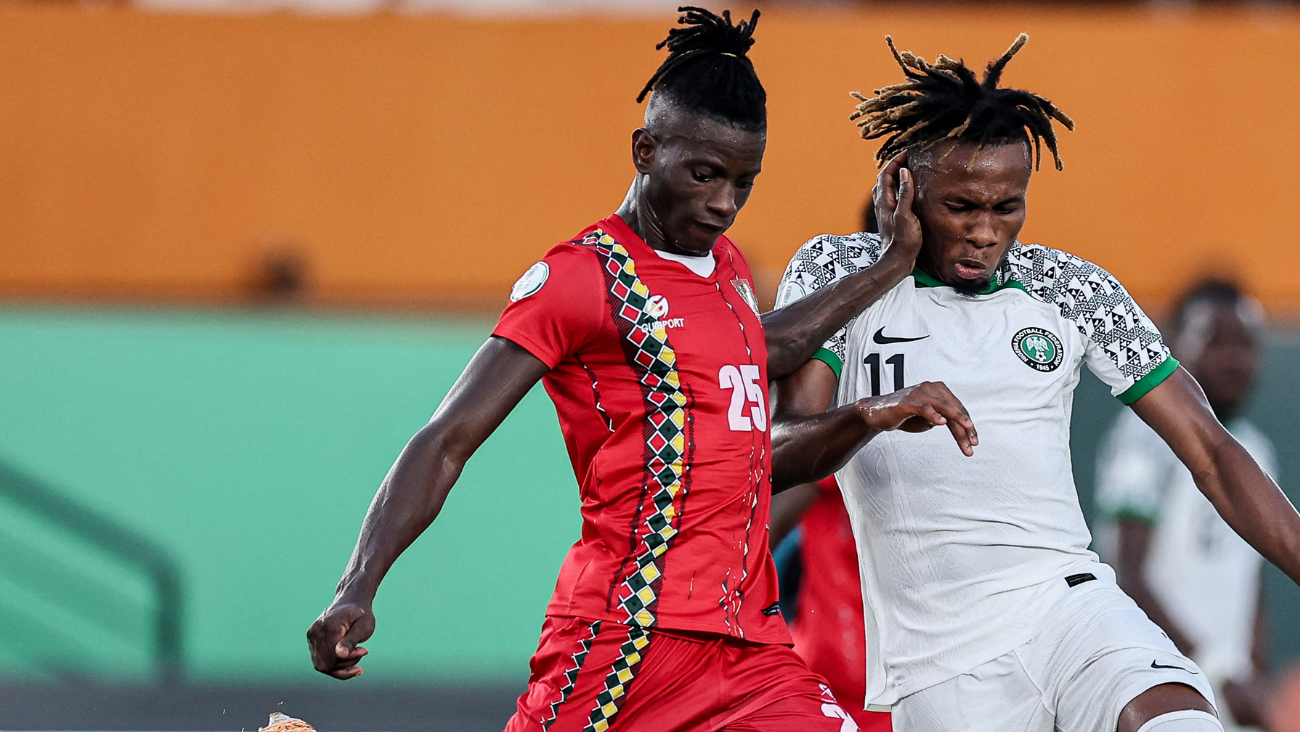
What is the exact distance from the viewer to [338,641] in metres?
2.92

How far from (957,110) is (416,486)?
1.67 meters

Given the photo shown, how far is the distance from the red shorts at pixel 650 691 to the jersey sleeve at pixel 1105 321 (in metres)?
1.15

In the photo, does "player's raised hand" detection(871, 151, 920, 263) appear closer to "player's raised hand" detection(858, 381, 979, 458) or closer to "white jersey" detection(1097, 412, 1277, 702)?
"player's raised hand" detection(858, 381, 979, 458)

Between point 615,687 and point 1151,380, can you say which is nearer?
point 615,687

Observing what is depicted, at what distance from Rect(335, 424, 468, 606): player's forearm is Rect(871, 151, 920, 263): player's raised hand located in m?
1.27

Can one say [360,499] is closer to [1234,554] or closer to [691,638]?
[1234,554]

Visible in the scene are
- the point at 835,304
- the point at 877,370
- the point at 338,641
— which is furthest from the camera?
the point at 877,370

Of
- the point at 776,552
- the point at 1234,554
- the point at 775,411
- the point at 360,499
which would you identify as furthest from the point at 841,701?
the point at 360,499

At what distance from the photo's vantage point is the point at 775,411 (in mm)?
3951

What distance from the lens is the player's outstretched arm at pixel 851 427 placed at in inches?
134

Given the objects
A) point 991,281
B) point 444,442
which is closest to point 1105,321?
point 991,281

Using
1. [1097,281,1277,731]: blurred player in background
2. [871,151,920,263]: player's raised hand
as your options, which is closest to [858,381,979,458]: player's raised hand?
[871,151,920,263]: player's raised hand

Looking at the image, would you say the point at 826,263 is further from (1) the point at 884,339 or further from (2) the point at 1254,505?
(2) the point at 1254,505

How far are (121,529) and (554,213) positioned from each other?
3.14 m
